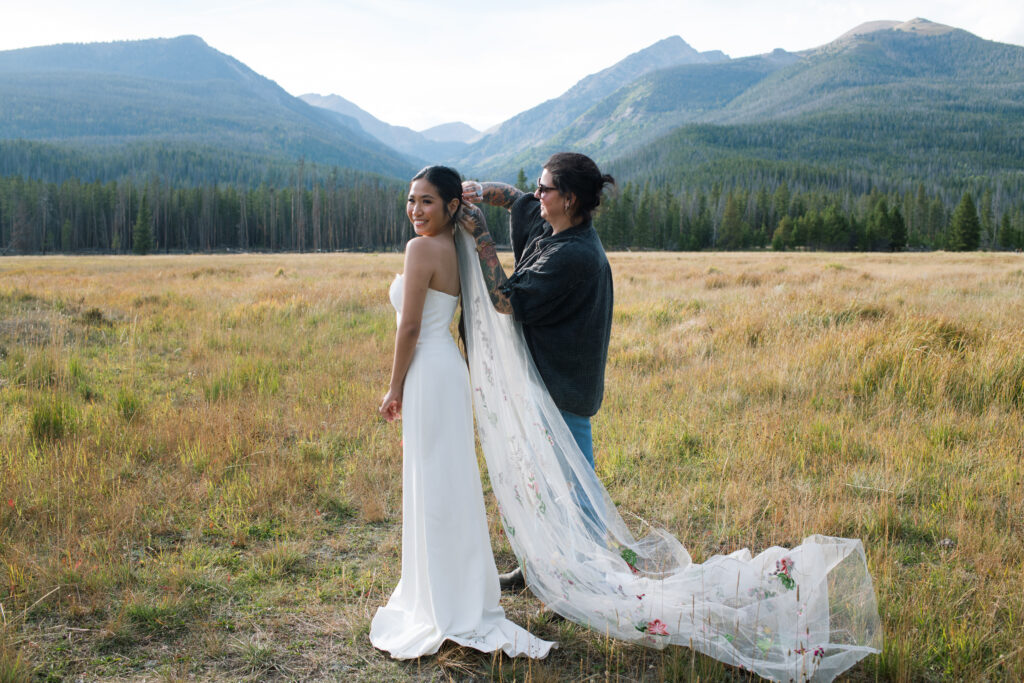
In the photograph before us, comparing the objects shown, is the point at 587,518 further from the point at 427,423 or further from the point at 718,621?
the point at 427,423

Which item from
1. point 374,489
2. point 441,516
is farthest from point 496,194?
point 374,489

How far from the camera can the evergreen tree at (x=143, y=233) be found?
78.8 meters

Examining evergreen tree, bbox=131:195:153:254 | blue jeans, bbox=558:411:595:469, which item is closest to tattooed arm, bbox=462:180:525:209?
blue jeans, bbox=558:411:595:469

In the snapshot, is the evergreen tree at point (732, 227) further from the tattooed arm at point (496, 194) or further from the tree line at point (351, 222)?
the tattooed arm at point (496, 194)

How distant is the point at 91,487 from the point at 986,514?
6858 mm

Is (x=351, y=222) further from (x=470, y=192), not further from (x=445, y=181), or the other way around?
(x=445, y=181)

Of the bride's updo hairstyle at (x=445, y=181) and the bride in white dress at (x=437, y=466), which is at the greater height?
the bride's updo hairstyle at (x=445, y=181)

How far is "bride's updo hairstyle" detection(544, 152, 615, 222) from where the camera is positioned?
3342mm

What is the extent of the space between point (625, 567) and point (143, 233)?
91.6 meters

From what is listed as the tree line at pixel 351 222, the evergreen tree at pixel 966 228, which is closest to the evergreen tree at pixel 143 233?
the tree line at pixel 351 222

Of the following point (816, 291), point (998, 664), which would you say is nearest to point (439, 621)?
point (998, 664)

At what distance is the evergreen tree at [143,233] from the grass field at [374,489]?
3178 inches

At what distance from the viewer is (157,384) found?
325 inches

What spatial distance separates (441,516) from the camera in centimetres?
338
